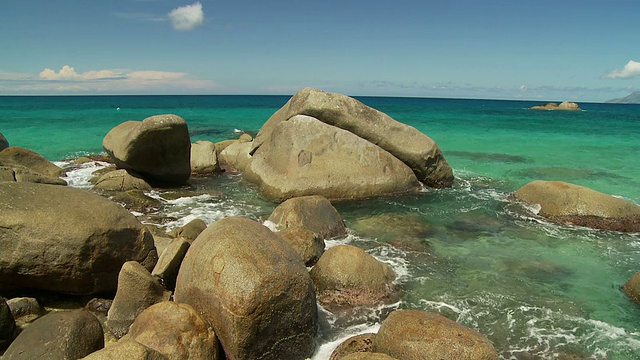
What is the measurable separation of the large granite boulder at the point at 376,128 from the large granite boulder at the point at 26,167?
7.76 meters

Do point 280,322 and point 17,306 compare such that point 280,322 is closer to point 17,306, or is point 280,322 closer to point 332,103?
point 17,306

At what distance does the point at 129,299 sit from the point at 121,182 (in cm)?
896

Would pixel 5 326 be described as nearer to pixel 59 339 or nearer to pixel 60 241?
pixel 59 339

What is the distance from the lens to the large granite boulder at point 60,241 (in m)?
6.57

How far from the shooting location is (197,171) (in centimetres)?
1758

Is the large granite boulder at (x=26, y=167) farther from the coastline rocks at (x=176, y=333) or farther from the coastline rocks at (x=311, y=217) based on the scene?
the coastline rocks at (x=176, y=333)

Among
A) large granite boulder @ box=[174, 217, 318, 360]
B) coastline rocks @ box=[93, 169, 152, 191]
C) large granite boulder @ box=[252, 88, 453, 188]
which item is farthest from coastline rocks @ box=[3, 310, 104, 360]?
large granite boulder @ box=[252, 88, 453, 188]

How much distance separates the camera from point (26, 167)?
14211 millimetres

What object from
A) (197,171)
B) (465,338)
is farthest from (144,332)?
(197,171)

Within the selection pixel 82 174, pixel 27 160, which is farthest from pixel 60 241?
pixel 82 174

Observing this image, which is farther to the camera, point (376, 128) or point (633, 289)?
point (376, 128)

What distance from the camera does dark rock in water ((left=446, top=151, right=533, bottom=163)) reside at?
78.6 ft

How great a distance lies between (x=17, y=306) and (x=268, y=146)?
9768 mm

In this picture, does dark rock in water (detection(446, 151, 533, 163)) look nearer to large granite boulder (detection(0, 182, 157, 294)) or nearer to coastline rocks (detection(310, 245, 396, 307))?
coastline rocks (detection(310, 245, 396, 307))
